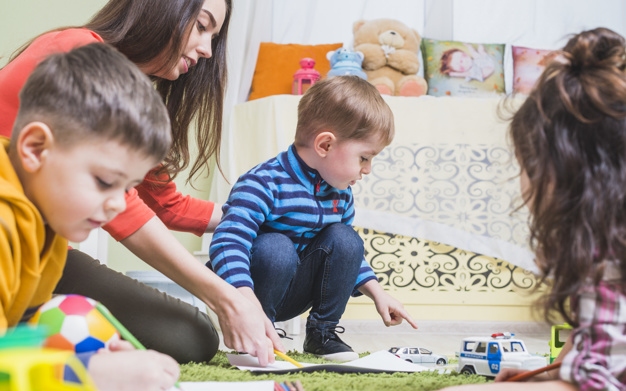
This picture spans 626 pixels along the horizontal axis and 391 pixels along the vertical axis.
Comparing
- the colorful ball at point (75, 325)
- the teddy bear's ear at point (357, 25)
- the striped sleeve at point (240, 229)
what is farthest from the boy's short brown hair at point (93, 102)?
the teddy bear's ear at point (357, 25)

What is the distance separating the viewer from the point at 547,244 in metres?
0.73

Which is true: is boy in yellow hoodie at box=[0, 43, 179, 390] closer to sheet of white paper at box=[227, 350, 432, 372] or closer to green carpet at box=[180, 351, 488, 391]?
green carpet at box=[180, 351, 488, 391]

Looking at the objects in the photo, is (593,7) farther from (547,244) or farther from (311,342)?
(547,244)

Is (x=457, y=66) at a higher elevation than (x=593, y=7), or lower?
lower

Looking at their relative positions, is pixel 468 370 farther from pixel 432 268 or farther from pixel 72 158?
pixel 432 268

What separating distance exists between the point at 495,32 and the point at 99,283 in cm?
213

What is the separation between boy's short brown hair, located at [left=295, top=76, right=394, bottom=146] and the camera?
4.47 ft

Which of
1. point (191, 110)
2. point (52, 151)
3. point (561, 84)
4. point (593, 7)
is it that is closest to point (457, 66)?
point (593, 7)

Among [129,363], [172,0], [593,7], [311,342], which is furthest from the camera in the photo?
[593,7]

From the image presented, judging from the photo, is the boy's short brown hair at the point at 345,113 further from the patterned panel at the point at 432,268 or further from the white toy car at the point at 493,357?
the patterned panel at the point at 432,268

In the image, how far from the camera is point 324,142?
1.38m

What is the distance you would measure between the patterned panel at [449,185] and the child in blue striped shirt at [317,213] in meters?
0.96

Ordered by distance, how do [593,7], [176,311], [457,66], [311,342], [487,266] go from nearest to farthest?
[176,311] → [311,342] → [487,266] → [457,66] → [593,7]

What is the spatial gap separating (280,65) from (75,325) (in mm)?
2063
